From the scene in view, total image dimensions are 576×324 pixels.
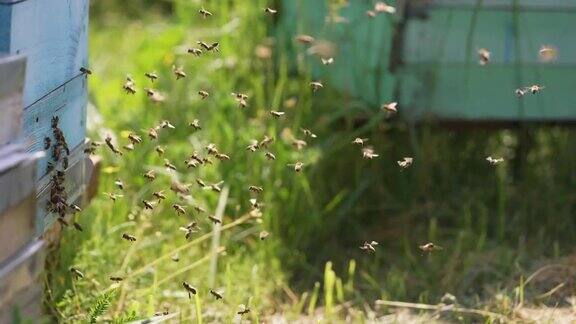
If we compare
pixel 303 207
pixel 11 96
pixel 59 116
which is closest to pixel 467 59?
pixel 303 207

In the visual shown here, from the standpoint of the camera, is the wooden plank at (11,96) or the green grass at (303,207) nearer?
the wooden plank at (11,96)

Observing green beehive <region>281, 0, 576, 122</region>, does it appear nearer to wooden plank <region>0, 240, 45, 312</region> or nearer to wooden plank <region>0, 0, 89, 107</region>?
wooden plank <region>0, 0, 89, 107</region>

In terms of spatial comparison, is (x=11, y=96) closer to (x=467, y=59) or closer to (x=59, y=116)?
(x=59, y=116)

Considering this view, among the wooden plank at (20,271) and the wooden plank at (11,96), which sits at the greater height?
the wooden plank at (11,96)

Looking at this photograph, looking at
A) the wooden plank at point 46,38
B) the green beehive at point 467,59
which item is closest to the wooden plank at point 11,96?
the wooden plank at point 46,38


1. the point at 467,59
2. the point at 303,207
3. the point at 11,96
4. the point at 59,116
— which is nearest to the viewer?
the point at 11,96

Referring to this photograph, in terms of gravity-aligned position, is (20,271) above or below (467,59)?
below

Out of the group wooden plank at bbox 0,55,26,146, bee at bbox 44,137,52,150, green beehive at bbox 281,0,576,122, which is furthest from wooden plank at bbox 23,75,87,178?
green beehive at bbox 281,0,576,122

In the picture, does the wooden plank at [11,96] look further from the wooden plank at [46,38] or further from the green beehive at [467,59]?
the green beehive at [467,59]

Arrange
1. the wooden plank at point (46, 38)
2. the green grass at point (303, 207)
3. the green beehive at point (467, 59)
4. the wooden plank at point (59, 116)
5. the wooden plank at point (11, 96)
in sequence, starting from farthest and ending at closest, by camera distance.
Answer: the green beehive at point (467, 59) → the green grass at point (303, 207) → the wooden plank at point (59, 116) → the wooden plank at point (46, 38) → the wooden plank at point (11, 96)
